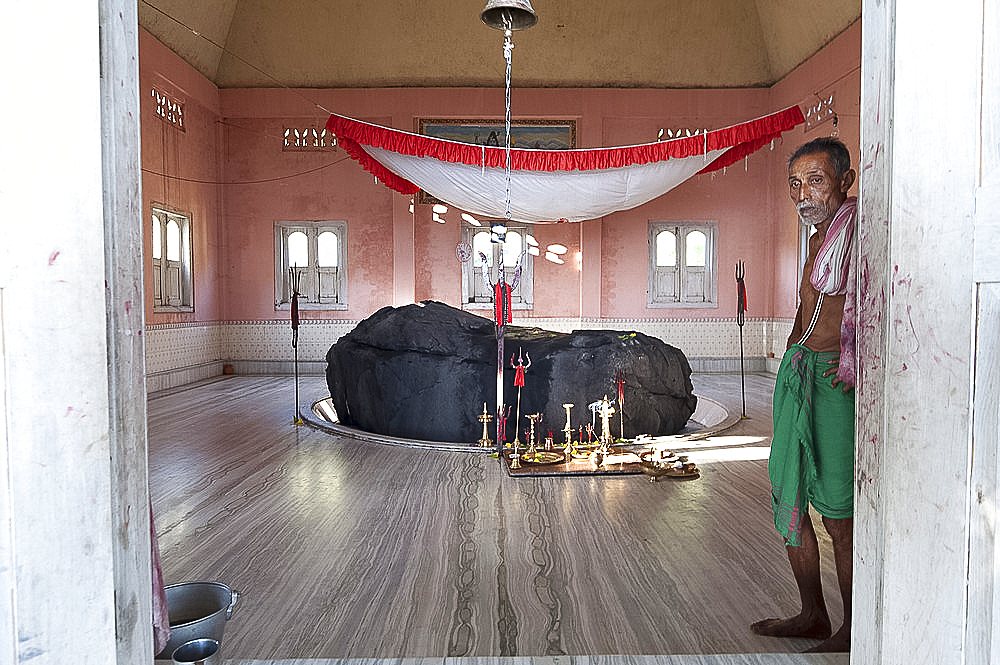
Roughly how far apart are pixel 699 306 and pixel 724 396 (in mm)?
2674

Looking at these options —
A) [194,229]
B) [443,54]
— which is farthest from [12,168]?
[443,54]

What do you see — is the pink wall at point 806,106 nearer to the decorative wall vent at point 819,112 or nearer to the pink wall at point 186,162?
the decorative wall vent at point 819,112

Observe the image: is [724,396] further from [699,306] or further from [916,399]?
[916,399]

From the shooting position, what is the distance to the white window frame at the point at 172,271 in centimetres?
826

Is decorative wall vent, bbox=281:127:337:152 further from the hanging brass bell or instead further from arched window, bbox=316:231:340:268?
the hanging brass bell

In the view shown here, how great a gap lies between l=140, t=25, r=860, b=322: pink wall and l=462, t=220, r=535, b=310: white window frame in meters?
0.13

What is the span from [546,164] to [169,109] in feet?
16.3

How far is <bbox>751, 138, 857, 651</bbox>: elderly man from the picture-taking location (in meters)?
1.92

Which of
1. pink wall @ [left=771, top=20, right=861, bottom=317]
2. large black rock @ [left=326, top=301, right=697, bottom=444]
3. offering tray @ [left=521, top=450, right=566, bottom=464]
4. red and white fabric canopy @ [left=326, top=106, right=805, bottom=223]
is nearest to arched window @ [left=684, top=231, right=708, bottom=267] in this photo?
pink wall @ [left=771, top=20, right=861, bottom=317]

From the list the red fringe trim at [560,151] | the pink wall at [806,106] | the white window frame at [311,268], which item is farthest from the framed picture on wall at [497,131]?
the red fringe trim at [560,151]

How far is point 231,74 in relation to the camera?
32.4ft

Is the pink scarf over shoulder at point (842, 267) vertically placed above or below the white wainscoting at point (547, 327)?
above

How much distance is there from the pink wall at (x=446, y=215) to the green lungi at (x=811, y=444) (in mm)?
8068

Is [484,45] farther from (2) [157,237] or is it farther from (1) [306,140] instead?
(2) [157,237]
